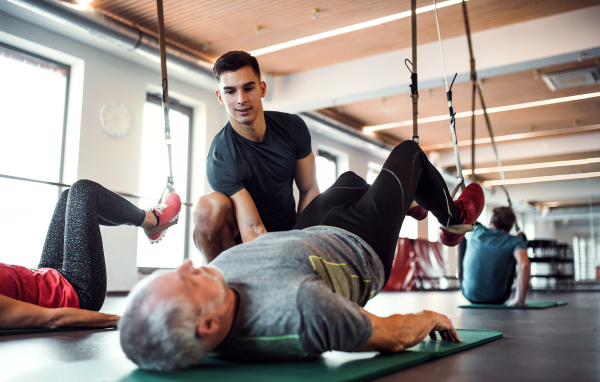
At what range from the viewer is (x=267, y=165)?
2.53 metres

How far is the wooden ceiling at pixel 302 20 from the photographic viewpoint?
506 centimetres

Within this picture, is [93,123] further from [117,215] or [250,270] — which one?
[250,270]

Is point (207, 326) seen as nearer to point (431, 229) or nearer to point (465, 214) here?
Result: point (465, 214)

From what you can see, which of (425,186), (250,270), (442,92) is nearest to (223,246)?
Answer: (425,186)

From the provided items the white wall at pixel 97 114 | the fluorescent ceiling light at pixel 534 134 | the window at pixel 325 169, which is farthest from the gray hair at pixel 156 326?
the fluorescent ceiling light at pixel 534 134

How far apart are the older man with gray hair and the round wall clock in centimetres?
456

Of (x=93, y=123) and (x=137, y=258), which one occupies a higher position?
(x=93, y=123)

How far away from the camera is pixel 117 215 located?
88.2 inches

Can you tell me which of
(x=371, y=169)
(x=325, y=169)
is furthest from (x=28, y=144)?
(x=371, y=169)

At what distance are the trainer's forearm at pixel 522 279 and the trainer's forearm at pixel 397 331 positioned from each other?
2.72 meters

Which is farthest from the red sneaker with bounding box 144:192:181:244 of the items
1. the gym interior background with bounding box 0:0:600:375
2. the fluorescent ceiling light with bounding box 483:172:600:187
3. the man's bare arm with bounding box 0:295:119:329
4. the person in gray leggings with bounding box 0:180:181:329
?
the fluorescent ceiling light with bounding box 483:172:600:187

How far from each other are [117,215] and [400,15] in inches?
159

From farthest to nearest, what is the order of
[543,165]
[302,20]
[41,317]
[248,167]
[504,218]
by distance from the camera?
[543,165] → [302,20] → [504,218] → [248,167] → [41,317]

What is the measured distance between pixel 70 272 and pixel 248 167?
3.02 feet
